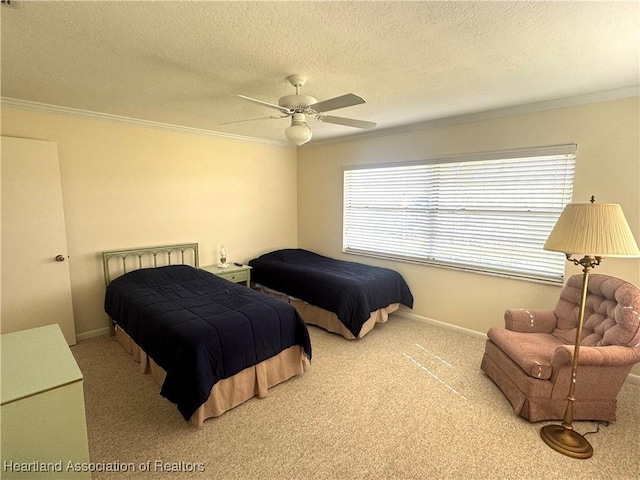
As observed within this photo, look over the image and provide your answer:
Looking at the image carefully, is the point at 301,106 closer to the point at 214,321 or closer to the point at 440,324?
the point at 214,321

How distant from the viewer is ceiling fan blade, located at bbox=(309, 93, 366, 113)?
6.47 feet

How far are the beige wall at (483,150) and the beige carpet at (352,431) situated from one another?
2.84ft

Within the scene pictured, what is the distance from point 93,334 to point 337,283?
2.79 metres

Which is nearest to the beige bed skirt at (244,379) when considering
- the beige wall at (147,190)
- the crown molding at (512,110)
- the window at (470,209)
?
the beige wall at (147,190)

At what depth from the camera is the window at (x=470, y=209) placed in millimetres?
3014

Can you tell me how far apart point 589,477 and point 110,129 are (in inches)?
192

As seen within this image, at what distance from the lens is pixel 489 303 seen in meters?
3.42

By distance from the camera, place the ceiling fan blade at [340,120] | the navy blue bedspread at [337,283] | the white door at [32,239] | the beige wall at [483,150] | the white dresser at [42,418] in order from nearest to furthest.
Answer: the white dresser at [42,418] < the ceiling fan blade at [340,120] < the beige wall at [483,150] < the white door at [32,239] < the navy blue bedspread at [337,283]

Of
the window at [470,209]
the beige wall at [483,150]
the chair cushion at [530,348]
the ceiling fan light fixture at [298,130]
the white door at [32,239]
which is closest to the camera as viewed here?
the chair cushion at [530,348]

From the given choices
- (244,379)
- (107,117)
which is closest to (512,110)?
(244,379)

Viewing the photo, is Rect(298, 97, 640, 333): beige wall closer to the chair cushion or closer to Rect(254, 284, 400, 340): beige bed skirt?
Rect(254, 284, 400, 340): beige bed skirt

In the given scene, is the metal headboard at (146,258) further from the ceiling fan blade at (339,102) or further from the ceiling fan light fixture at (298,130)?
the ceiling fan blade at (339,102)

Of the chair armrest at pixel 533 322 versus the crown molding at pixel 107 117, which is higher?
the crown molding at pixel 107 117

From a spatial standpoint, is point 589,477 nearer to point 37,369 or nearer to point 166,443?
point 166,443
